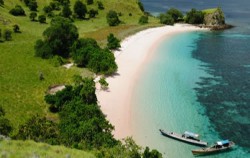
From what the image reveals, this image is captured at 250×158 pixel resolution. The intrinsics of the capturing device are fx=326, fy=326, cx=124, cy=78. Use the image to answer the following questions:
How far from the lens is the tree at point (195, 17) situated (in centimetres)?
14788

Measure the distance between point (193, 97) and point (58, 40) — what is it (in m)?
37.9

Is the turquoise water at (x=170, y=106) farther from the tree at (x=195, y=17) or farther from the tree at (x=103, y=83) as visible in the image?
the tree at (x=195, y=17)

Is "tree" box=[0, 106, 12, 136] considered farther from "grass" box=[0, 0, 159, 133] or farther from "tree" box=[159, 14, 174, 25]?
"tree" box=[159, 14, 174, 25]

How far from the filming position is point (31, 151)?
2831cm

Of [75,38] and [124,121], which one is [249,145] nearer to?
[124,121]

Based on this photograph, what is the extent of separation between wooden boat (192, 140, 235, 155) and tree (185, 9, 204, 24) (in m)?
106

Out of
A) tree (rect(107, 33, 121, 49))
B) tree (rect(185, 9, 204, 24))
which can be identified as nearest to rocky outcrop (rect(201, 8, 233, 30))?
tree (rect(185, 9, 204, 24))

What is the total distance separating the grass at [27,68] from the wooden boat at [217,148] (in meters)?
24.2

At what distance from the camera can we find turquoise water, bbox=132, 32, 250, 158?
164ft

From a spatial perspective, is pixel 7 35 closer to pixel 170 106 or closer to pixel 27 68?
pixel 27 68

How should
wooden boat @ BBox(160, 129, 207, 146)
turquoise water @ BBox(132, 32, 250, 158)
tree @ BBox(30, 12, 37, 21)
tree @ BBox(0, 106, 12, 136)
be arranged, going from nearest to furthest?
tree @ BBox(0, 106, 12, 136) → wooden boat @ BBox(160, 129, 207, 146) → turquoise water @ BBox(132, 32, 250, 158) → tree @ BBox(30, 12, 37, 21)

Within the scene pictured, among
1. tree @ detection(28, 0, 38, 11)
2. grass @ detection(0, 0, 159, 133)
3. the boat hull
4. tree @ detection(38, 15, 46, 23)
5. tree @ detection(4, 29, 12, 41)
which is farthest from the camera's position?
tree @ detection(28, 0, 38, 11)

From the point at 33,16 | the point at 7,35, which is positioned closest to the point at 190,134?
the point at 7,35

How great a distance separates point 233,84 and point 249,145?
1109 inches
